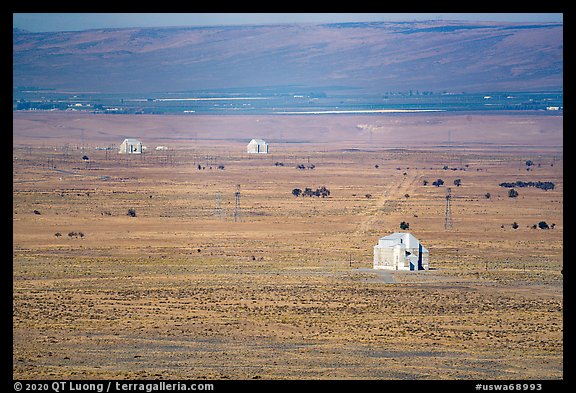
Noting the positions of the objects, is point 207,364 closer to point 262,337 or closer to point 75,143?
point 262,337

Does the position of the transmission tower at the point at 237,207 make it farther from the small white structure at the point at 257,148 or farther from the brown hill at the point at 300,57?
A: the brown hill at the point at 300,57

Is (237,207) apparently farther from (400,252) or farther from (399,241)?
(399,241)

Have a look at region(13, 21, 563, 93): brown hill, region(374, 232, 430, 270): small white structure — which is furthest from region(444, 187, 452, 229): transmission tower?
region(13, 21, 563, 93): brown hill

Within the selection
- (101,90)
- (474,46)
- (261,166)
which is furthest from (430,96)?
(261,166)

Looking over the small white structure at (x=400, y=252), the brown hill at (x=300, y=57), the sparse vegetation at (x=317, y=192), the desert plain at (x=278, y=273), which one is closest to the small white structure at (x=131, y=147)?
the desert plain at (x=278, y=273)

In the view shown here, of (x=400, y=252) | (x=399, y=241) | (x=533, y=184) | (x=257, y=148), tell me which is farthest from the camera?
(x=257, y=148)

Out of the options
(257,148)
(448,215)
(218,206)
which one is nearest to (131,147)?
(257,148)
